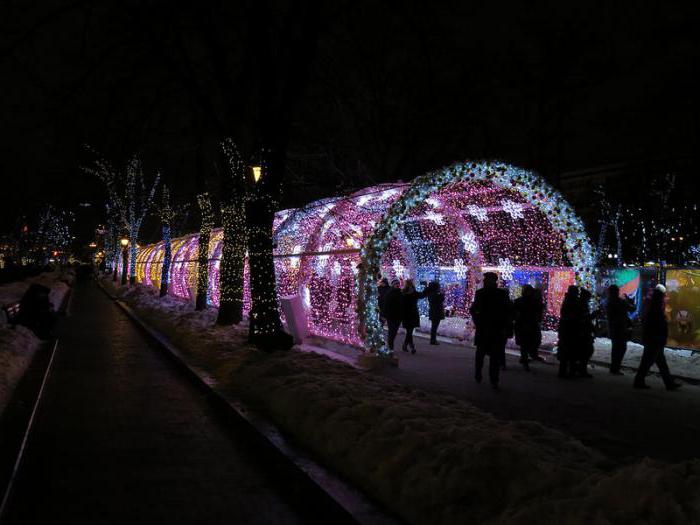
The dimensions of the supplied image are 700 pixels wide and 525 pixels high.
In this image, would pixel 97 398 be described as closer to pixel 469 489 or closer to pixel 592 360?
pixel 469 489

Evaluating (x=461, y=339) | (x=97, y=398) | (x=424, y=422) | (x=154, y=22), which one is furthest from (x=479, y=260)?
(x=424, y=422)

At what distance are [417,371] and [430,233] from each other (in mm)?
11583

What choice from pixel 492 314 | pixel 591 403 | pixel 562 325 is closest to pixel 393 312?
pixel 562 325

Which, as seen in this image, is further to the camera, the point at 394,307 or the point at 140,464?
the point at 394,307

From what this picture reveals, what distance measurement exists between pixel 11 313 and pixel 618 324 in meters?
13.4

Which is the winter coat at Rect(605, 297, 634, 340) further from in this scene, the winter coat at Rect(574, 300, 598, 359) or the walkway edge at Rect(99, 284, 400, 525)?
the walkway edge at Rect(99, 284, 400, 525)

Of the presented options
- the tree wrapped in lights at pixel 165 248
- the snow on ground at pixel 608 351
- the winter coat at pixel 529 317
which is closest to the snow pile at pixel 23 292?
the tree wrapped in lights at pixel 165 248

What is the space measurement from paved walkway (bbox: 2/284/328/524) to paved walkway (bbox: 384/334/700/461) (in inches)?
122

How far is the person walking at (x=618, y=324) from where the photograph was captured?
38.7ft

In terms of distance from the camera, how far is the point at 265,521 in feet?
16.5

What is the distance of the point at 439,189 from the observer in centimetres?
1246

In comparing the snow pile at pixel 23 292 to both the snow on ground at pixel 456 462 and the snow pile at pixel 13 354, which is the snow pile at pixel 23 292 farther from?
the snow on ground at pixel 456 462

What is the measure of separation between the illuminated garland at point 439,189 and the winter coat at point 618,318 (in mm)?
1356

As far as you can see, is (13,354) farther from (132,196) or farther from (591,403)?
(132,196)
